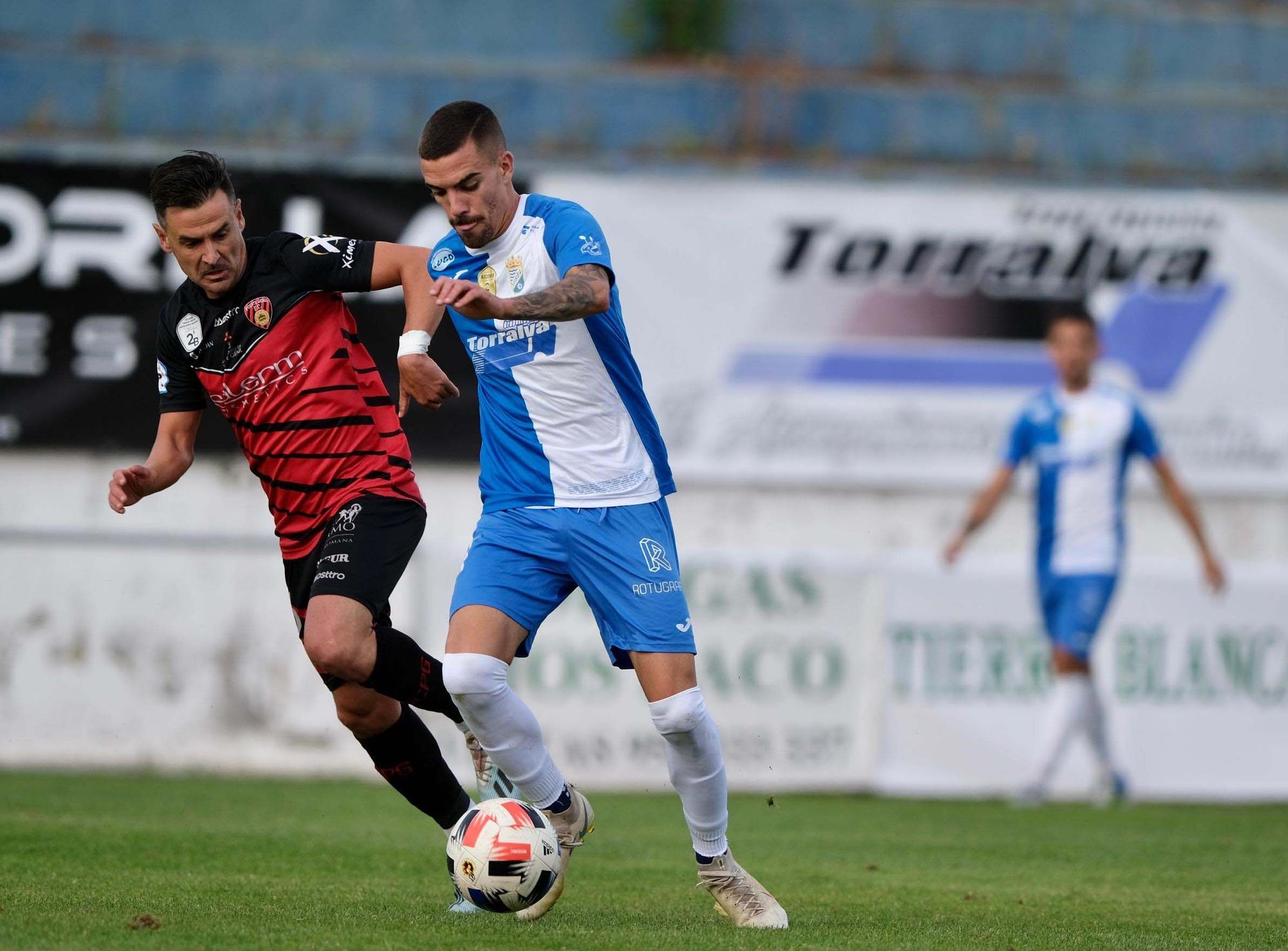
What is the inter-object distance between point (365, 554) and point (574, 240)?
126cm

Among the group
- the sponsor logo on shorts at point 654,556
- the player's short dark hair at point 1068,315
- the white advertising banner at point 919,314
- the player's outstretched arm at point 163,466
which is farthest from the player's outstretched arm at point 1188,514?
the player's outstretched arm at point 163,466

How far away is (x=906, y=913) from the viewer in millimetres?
5770

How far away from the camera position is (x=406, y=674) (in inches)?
225

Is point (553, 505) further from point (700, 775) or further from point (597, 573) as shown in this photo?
point (700, 775)

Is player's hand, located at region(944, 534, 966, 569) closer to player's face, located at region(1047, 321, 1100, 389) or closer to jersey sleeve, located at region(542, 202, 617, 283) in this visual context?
player's face, located at region(1047, 321, 1100, 389)

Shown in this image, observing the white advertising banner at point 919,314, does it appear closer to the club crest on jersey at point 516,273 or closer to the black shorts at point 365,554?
the black shorts at point 365,554

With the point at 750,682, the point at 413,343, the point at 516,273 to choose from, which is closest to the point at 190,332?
the point at 413,343

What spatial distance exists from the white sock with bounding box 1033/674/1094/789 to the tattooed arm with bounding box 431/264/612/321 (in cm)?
690

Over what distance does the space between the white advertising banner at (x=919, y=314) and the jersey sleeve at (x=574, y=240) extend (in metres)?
8.41

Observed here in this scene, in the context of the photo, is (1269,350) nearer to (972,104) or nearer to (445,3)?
(972,104)

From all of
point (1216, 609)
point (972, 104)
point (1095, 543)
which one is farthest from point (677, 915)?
point (972, 104)

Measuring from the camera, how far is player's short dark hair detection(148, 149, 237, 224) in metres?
5.54

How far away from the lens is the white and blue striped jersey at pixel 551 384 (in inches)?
212

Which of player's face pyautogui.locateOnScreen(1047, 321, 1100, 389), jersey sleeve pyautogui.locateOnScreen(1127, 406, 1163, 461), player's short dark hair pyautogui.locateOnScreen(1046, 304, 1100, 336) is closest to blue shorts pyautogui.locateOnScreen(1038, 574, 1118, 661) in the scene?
jersey sleeve pyautogui.locateOnScreen(1127, 406, 1163, 461)
